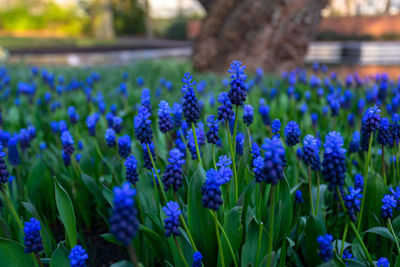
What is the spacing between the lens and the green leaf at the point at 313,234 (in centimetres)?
137

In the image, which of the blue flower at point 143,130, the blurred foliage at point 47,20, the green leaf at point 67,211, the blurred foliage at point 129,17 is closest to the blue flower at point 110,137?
the green leaf at point 67,211

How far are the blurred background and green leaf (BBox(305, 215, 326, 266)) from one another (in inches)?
203

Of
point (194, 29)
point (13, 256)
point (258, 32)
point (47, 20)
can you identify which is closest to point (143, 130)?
point (13, 256)

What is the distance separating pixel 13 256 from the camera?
1.35 m

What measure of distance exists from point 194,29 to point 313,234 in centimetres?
2048

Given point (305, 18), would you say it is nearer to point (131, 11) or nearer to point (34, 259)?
point (34, 259)

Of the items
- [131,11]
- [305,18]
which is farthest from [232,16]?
[131,11]

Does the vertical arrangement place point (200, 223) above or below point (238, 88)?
below

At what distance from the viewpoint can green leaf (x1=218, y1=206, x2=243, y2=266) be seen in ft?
4.25

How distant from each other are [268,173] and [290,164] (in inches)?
42.6

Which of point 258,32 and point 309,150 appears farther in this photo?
point 258,32

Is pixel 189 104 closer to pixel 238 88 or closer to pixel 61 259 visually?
pixel 238 88

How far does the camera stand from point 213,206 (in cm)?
110

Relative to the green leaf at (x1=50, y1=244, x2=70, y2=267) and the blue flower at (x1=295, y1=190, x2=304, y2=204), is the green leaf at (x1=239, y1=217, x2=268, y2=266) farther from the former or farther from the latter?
the green leaf at (x1=50, y1=244, x2=70, y2=267)
